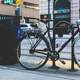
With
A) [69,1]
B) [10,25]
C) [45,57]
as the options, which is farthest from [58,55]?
[69,1]

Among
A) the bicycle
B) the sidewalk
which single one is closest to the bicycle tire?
the bicycle

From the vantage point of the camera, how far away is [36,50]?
7.66 m

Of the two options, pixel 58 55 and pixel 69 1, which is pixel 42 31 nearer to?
pixel 58 55

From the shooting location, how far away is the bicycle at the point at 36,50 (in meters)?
7.38

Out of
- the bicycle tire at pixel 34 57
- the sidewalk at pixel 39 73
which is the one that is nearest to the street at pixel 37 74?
the sidewalk at pixel 39 73

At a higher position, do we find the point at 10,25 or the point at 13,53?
the point at 10,25

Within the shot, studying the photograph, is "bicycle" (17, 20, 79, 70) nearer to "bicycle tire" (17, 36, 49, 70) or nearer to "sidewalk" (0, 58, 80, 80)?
"bicycle tire" (17, 36, 49, 70)

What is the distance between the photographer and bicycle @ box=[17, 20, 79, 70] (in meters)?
7.38

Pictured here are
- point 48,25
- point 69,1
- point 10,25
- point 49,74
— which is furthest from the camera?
point 69,1

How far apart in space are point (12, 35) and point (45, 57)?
1.16 m

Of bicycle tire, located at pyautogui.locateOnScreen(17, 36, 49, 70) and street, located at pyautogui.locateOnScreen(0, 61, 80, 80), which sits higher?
bicycle tire, located at pyautogui.locateOnScreen(17, 36, 49, 70)

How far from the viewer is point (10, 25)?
8.19 m

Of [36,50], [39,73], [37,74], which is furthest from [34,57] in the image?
[37,74]

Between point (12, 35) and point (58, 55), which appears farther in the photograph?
point (12, 35)
